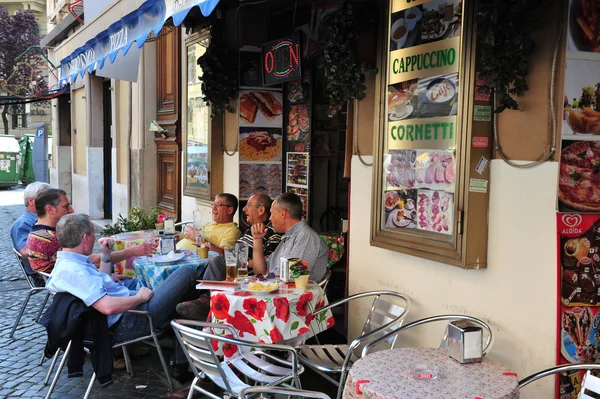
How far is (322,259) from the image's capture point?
4621 millimetres

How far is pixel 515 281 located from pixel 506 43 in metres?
1.31

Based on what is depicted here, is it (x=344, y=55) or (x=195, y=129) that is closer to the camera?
(x=344, y=55)

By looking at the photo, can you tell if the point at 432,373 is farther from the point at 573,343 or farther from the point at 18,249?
the point at 18,249

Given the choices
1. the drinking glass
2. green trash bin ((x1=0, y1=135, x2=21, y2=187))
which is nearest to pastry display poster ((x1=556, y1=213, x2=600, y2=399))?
the drinking glass

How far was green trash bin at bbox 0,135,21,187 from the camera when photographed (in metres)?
23.9

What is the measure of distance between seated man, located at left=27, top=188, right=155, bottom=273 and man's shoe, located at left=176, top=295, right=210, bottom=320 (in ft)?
3.28

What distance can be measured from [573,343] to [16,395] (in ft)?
12.3

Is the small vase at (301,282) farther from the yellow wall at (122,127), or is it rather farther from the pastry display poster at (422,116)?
the yellow wall at (122,127)

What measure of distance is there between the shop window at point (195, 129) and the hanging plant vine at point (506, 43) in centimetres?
440

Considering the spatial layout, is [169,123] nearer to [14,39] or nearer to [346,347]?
[346,347]

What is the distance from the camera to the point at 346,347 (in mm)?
4156

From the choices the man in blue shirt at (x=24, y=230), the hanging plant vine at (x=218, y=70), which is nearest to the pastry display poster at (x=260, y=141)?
the hanging plant vine at (x=218, y=70)

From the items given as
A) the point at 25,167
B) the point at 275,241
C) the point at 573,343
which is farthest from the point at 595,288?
the point at 25,167

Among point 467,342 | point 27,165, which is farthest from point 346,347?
point 27,165
